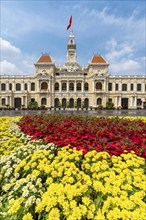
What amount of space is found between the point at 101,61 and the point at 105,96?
12901mm

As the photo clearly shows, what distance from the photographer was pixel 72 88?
2106 inches

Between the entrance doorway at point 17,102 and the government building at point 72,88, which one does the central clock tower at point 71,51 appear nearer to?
the government building at point 72,88

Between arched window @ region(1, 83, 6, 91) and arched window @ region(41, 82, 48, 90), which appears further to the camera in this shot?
arched window @ region(41, 82, 48, 90)

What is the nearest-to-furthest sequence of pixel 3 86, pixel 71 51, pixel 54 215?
pixel 54 215, pixel 3 86, pixel 71 51

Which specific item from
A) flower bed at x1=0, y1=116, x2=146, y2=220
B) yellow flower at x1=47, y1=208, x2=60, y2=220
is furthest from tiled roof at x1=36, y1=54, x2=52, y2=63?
yellow flower at x1=47, y1=208, x2=60, y2=220

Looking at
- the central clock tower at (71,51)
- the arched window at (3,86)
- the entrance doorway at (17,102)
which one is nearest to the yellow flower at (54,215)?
the entrance doorway at (17,102)

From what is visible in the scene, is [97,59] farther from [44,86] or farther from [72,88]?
[44,86]

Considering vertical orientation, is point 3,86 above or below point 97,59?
below

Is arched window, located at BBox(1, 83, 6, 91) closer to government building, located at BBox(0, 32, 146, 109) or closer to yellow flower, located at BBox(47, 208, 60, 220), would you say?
government building, located at BBox(0, 32, 146, 109)

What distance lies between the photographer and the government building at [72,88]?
2028 inches

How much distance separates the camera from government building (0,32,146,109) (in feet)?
169

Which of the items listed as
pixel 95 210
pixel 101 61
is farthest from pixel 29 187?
pixel 101 61

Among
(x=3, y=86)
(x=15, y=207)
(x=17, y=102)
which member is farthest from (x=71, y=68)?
(x=15, y=207)

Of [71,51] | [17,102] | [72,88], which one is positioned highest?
[71,51]
